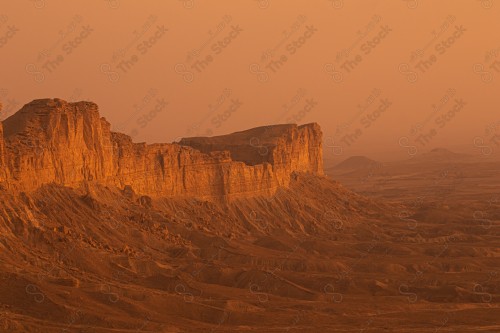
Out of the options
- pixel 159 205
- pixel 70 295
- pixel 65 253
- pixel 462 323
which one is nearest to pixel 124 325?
pixel 70 295

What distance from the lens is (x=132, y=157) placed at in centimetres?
7019

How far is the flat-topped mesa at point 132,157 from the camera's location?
55.5 metres

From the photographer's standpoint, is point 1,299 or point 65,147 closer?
point 1,299

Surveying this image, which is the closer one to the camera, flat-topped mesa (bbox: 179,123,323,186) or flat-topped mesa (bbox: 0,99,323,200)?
flat-topped mesa (bbox: 0,99,323,200)

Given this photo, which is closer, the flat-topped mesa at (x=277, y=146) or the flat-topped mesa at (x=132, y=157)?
the flat-topped mesa at (x=132, y=157)

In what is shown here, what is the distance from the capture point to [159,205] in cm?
7231

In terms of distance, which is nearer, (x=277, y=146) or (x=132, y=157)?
(x=132, y=157)

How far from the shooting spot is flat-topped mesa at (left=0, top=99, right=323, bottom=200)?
182 ft

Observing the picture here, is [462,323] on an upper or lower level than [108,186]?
lower

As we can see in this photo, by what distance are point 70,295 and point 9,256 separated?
5713 millimetres

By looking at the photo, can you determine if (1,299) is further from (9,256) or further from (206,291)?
(206,291)

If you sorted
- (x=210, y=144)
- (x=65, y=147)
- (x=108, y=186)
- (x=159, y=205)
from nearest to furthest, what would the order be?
(x=65, y=147)
(x=108, y=186)
(x=159, y=205)
(x=210, y=144)

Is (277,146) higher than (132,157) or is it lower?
higher

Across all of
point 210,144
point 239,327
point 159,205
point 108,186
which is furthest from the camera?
point 210,144
